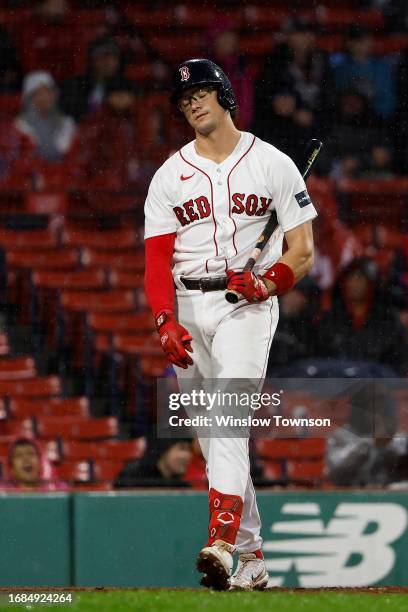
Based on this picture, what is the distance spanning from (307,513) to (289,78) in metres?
3.37

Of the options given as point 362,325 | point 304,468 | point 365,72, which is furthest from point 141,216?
point 365,72

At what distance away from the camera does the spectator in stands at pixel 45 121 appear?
7.72 m

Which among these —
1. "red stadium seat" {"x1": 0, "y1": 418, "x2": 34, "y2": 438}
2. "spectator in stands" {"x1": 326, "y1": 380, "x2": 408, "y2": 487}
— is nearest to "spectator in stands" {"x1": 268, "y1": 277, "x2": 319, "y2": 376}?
"spectator in stands" {"x1": 326, "y1": 380, "x2": 408, "y2": 487}

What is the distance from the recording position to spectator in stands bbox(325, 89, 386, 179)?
758 cm

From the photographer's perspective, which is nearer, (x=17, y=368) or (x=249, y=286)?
(x=249, y=286)

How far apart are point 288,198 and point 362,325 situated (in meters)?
2.71

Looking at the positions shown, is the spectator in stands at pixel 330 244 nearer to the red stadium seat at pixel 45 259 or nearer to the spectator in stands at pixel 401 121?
the spectator in stands at pixel 401 121

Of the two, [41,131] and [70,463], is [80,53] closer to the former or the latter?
[41,131]

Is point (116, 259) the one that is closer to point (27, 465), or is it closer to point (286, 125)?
point (286, 125)

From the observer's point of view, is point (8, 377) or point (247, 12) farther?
point (247, 12)

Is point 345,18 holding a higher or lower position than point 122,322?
higher

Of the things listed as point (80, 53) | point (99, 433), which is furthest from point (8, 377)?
point (80, 53)

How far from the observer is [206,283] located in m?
3.79

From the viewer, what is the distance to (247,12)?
8.35m
